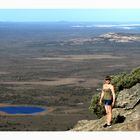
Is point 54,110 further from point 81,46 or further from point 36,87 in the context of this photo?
point 81,46

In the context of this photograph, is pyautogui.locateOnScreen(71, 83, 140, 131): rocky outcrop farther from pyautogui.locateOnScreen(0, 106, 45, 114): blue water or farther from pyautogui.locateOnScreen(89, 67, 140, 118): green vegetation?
pyautogui.locateOnScreen(0, 106, 45, 114): blue water

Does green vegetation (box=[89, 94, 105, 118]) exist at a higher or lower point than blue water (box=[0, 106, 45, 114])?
higher

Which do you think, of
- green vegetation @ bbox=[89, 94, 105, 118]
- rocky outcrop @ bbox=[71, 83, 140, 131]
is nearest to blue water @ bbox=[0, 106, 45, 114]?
green vegetation @ bbox=[89, 94, 105, 118]

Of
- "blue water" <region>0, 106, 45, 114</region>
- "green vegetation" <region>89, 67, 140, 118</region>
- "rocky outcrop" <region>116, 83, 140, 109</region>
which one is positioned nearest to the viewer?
"rocky outcrop" <region>116, 83, 140, 109</region>

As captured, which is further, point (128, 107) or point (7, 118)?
point (7, 118)

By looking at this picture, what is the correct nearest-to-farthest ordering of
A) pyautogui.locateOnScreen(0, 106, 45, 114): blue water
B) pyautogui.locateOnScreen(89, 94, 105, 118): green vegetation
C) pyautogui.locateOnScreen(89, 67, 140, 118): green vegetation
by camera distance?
pyautogui.locateOnScreen(89, 67, 140, 118): green vegetation
pyautogui.locateOnScreen(89, 94, 105, 118): green vegetation
pyautogui.locateOnScreen(0, 106, 45, 114): blue water

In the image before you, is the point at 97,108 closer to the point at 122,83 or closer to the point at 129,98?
the point at 122,83

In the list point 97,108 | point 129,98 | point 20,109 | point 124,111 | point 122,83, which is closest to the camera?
point 124,111

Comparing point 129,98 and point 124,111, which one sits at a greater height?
point 129,98

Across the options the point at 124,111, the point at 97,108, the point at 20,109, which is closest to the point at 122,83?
the point at 97,108

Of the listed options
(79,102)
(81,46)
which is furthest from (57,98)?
(81,46)

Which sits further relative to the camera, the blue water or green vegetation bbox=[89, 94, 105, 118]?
the blue water
